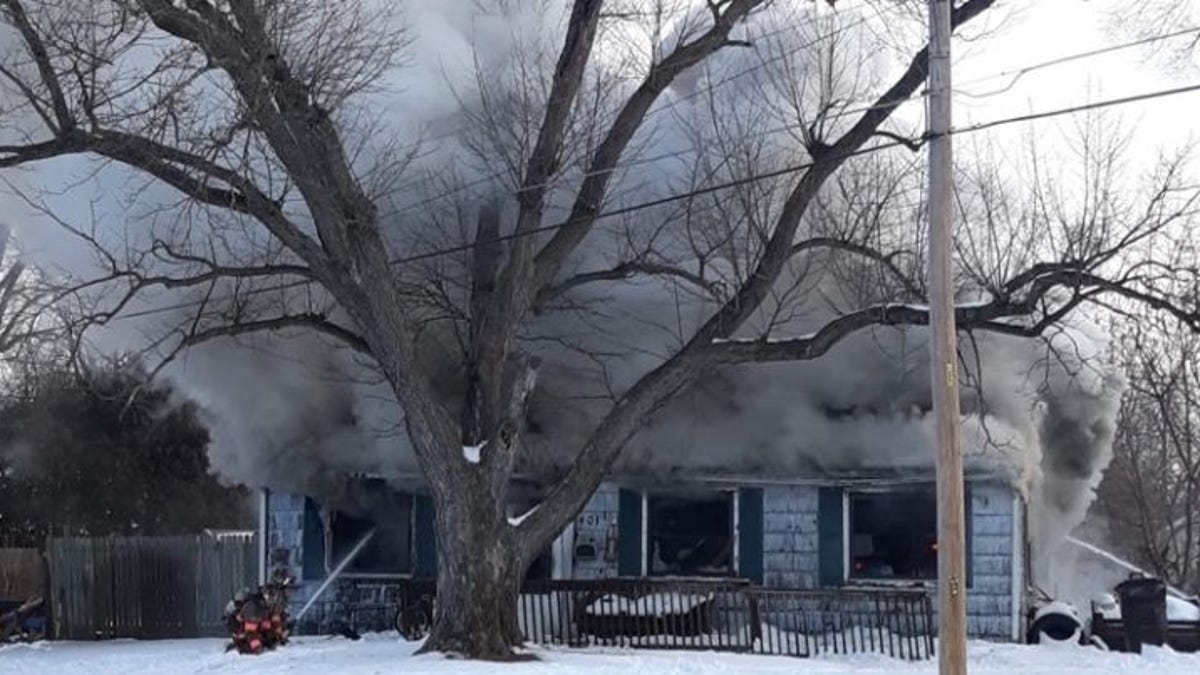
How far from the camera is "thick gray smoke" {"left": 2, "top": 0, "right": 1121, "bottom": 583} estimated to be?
23.0 meters

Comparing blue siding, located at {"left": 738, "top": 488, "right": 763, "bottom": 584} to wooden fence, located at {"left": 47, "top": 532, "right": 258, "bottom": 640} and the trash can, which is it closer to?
the trash can

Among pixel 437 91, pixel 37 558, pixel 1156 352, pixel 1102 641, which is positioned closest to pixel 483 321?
pixel 437 91

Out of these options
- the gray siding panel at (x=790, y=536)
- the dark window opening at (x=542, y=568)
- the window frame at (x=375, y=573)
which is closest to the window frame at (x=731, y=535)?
the gray siding panel at (x=790, y=536)

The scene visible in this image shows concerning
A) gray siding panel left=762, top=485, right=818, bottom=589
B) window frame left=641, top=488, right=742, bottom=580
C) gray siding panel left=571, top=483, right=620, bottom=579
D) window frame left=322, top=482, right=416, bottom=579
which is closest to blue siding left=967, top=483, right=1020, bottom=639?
gray siding panel left=762, top=485, right=818, bottom=589

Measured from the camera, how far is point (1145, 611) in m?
22.7

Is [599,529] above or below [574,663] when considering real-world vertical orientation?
above

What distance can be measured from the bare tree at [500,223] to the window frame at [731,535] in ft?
Result: 8.77

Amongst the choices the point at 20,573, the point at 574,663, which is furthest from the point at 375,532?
the point at 20,573

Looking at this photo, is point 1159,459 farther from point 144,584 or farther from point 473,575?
point 473,575

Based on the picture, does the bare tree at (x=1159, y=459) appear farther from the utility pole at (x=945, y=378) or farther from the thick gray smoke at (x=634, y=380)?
the utility pole at (x=945, y=378)

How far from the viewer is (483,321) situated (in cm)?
2062

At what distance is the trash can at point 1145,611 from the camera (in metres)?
22.6

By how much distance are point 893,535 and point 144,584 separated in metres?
12.3

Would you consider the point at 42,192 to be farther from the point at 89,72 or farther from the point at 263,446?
the point at 89,72
